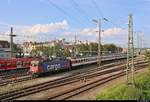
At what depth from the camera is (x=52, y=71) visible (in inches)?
2473

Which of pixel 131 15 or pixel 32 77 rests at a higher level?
pixel 131 15

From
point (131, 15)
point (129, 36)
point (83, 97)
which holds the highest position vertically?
point (131, 15)

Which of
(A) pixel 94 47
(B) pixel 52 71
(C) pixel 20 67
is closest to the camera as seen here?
(B) pixel 52 71

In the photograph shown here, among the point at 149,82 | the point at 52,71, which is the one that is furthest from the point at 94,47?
the point at 149,82

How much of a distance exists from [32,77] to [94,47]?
14420 centimetres

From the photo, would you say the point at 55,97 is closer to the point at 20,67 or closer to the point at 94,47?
the point at 20,67

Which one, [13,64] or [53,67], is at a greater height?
[13,64]

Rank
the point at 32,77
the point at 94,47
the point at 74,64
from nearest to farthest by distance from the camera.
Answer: the point at 32,77
the point at 74,64
the point at 94,47

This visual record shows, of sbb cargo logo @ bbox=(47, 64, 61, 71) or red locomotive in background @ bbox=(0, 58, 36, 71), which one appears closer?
sbb cargo logo @ bbox=(47, 64, 61, 71)

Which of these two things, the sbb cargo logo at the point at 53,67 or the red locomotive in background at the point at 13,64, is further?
the red locomotive in background at the point at 13,64

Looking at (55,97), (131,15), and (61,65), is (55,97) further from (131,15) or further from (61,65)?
(61,65)

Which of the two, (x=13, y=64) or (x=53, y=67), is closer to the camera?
(x=53, y=67)

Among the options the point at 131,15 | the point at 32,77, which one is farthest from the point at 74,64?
the point at 131,15

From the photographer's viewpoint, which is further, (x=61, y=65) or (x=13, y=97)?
(x=61, y=65)
